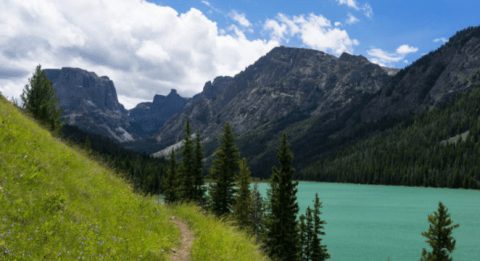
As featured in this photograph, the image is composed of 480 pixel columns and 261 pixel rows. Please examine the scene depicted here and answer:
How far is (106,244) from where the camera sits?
6.09m

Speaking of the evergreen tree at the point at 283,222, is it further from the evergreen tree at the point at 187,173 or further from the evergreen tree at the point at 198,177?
the evergreen tree at the point at 187,173

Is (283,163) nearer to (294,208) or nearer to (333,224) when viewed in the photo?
(294,208)

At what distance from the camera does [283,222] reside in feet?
104

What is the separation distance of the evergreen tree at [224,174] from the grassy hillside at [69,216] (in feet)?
90.5

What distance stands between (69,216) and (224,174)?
33190 mm

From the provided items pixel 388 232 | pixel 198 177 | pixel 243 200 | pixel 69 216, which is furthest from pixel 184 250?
pixel 388 232

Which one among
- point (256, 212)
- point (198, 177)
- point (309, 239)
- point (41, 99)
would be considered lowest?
point (256, 212)

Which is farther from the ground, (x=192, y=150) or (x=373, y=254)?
(x=192, y=150)

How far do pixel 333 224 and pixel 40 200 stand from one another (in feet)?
236

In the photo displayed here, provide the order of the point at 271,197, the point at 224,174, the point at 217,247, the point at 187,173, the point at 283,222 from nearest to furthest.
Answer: the point at 217,247, the point at 283,222, the point at 271,197, the point at 224,174, the point at 187,173

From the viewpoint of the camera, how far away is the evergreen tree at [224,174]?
127ft

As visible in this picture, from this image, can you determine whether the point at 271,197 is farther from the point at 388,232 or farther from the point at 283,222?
the point at 388,232

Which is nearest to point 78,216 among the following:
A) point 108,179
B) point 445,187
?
point 108,179

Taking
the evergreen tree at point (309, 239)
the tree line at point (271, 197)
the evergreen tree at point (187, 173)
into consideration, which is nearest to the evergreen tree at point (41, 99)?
the tree line at point (271, 197)
